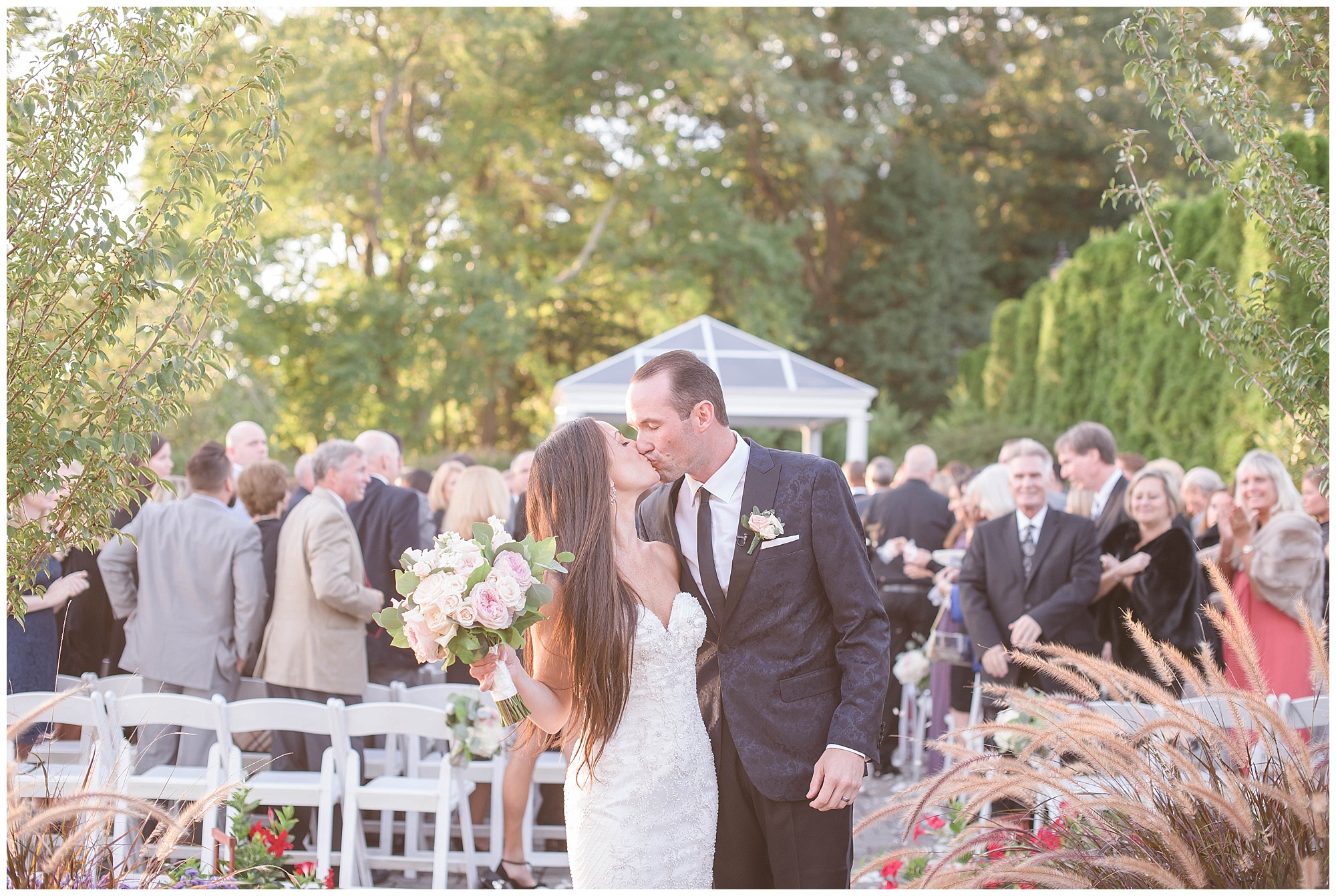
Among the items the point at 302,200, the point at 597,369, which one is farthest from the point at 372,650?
the point at 302,200

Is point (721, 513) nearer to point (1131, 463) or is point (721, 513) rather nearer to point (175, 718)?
point (175, 718)

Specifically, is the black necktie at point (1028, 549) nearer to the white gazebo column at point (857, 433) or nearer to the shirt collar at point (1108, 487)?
the shirt collar at point (1108, 487)

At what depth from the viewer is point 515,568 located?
8.80ft

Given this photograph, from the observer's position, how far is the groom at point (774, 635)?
314 centimetres

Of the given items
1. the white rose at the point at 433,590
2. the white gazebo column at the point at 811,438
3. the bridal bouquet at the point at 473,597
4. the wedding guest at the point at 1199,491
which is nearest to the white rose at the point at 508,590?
the bridal bouquet at the point at 473,597

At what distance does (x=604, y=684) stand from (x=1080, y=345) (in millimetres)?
18253

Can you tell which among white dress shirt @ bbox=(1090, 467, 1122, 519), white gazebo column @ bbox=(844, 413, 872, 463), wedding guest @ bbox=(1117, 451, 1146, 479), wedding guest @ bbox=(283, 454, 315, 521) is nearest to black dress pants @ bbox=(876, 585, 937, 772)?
wedding guest @ bbox=(1117, 451, 1146, 479)

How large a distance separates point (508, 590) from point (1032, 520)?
387 cm

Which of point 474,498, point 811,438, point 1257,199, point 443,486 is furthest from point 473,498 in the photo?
point 811,438

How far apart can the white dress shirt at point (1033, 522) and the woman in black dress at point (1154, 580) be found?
398mm

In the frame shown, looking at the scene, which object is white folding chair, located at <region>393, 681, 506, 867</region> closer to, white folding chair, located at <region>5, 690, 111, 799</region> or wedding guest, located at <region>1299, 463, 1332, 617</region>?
white folding chair, located at <region>5, 690, 111, 799</region>

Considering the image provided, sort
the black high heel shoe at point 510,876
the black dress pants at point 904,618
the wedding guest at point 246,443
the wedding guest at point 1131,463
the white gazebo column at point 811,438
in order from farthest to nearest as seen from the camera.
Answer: the white gazebo column at point 811,438 < the wedding guest at point 1131,463 < the black dress pants at point 904,618 < the wedding guest at point 246,443 < the black high heel shoe at point 510,876

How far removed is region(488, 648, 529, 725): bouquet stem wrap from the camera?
9.14ft

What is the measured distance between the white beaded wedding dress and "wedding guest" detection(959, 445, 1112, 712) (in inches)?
103
